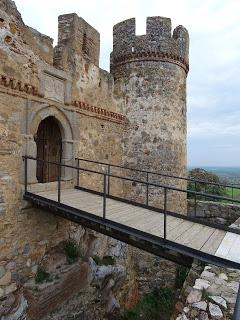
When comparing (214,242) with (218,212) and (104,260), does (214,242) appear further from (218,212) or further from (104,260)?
(218,212)

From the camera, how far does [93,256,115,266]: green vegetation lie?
8688mm

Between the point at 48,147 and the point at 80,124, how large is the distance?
1161mm

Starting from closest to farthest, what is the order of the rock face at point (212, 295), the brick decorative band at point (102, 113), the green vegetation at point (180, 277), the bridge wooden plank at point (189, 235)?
the rock face at point (212, 295) → the bridge wooden plank at point (189, 235) → the brick decorative band at point (102, 113) → the green vegetation at point (180, 277)

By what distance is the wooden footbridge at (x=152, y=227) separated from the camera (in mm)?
4719

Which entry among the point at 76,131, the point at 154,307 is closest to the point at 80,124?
the point at 76,131

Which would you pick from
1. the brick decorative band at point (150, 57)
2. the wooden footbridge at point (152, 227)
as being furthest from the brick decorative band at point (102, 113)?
the wooden footbridge at point (152, 227)

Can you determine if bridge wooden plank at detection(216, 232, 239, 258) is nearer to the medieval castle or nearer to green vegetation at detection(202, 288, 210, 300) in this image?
green vegetation at detection(202, 288, 210, 300)

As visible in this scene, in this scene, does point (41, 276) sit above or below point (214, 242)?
below

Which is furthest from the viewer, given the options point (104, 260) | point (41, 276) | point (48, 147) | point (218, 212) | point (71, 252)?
point (218, 212)

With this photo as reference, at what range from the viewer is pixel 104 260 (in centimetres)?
912

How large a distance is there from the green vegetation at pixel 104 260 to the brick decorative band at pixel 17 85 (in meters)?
5.12

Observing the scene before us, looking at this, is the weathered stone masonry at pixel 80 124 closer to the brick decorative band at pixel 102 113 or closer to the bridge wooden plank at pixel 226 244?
the brick decorative band at pixel 102 113

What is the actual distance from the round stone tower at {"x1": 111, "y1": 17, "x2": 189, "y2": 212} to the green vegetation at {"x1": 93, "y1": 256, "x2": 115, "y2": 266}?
2.38m

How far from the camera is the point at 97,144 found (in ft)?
30.2
